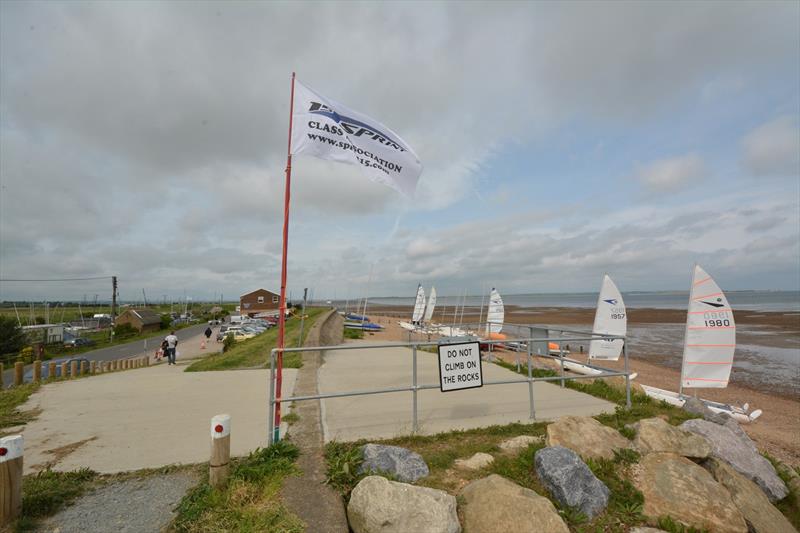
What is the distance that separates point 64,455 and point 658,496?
24.1 ft

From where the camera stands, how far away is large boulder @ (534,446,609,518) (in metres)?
3.82

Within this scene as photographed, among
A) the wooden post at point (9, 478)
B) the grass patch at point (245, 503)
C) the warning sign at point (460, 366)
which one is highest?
the warning sign at point (460, 366)

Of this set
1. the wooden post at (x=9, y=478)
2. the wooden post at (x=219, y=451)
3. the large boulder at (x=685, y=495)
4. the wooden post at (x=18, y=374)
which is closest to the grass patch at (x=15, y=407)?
the wooden post at (x=18, y=374)

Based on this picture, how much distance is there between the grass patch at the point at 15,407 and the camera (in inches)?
253

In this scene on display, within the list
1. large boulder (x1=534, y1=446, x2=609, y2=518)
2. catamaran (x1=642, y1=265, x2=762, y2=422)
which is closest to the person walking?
large boulder (x1=534, y1=446, x2=609, y2=518)

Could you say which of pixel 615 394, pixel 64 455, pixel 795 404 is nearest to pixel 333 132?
pixel 64 455

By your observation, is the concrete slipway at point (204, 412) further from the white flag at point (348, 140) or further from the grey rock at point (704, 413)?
the white flag at point (348, 140)

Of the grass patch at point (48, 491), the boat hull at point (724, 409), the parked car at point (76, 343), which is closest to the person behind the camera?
the grass patch at point (48, 491)

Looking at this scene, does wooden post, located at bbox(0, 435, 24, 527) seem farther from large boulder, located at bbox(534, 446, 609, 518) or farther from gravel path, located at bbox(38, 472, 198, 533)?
large boulder, located at bbox(534, 446, 609, 518)

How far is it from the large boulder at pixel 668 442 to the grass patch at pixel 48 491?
6.56 metres

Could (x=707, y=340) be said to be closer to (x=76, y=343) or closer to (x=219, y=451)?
(x=219, y=451)

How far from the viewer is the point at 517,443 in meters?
4.96

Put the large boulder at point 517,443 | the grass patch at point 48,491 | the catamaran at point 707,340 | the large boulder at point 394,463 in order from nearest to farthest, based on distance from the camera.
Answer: the grass patch at point 48,491 < the large boulder at point 394,463 < the large boulder at point 517,443 < the catamaran at point 707,340

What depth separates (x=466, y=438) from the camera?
5.27 meters
